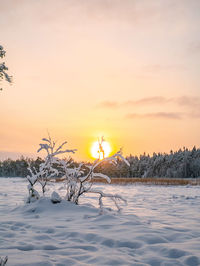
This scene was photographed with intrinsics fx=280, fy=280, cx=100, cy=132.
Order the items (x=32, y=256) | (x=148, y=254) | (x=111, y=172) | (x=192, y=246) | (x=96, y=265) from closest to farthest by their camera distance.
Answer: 1. (x=96, y=265)
2. (x=32, y=256)
3. (x=148, y=254)
4. (x=192, y=246)
5. (x=111, y=172)

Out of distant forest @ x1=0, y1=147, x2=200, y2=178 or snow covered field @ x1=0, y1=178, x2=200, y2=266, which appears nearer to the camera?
snow covered field @ x1=0, y1=178, x2=200, y2=266

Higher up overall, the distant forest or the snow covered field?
the distant forest

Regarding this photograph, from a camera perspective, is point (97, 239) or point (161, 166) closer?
point (97, 239)

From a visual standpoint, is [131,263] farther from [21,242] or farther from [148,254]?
[21,242]

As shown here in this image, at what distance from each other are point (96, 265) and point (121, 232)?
210 centimetres

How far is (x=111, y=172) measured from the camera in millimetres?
80375

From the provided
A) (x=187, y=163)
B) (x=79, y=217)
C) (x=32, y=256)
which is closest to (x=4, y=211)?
(x=79, y=217)

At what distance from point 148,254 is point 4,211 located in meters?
5.88

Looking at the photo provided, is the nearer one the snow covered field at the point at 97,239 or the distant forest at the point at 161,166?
the snow covered field at the point at 97,239

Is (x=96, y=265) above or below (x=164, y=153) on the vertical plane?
below

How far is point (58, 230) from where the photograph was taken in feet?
20.1

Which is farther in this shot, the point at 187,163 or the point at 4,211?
the point at 187,163

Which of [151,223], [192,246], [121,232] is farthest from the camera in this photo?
[151,223]

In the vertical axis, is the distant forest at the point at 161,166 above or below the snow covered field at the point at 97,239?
above
